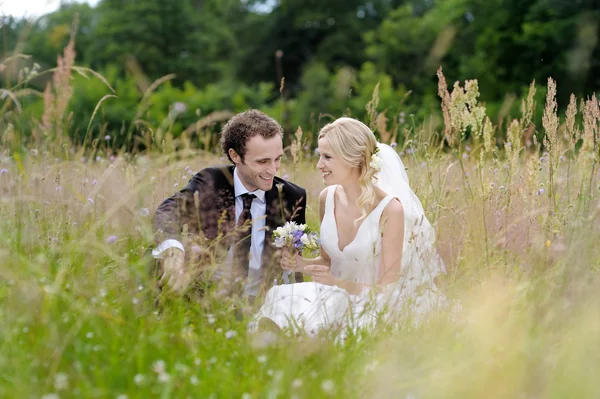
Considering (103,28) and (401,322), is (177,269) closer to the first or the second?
(401,322)

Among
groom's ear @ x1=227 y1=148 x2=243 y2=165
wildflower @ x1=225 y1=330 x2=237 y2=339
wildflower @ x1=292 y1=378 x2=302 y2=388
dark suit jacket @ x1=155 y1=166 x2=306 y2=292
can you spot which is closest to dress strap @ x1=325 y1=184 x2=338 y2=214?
dark suit jacket @ x1=155 y1=166 x2=306 y2=292

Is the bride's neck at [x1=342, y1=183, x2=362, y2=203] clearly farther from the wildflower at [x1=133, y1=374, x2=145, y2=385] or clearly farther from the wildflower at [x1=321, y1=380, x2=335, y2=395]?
the wildflower at [x1=133, y1=374, x2=145, y2=385]

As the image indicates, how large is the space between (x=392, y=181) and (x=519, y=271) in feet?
3.65

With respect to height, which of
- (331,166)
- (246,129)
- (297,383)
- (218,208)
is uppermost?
(246,129)

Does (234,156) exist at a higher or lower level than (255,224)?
higher

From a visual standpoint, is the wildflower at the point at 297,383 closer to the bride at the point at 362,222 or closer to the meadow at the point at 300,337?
the meadow at the point at 300,337

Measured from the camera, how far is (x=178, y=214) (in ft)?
11.9

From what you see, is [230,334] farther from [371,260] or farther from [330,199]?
[330,199]

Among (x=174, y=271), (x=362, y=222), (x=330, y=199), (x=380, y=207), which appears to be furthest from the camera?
(x=330, y=199)

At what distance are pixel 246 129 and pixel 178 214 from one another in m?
0.91

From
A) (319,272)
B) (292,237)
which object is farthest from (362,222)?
(292,237)

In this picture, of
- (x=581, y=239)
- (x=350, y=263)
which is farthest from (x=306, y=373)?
(x=350, y=263)

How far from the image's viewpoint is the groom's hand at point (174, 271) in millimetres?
3013

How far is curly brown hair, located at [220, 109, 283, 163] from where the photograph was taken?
4234 mm
